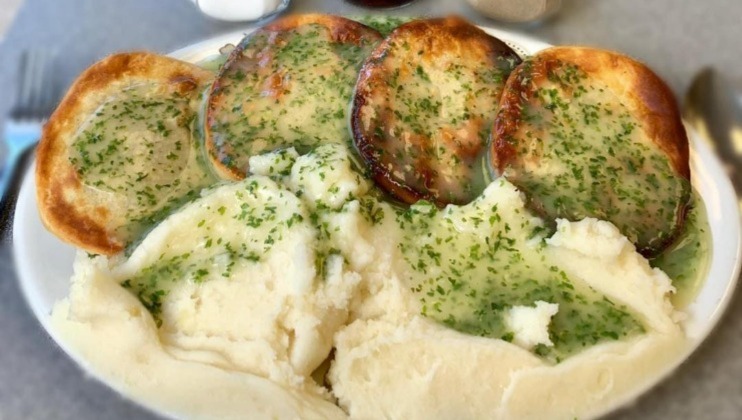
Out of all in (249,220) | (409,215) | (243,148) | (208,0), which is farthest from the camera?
(208,0)

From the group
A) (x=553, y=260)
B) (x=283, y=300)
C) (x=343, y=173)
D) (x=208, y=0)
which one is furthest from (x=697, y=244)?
(x=208, y=0)

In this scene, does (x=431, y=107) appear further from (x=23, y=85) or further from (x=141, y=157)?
(x=23, y=85)

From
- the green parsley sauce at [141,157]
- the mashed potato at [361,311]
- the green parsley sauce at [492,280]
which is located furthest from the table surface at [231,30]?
the green parsley sauce at [141,157]

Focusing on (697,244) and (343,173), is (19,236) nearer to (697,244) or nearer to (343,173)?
(343,173)

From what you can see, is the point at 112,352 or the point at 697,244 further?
the point at 697,244

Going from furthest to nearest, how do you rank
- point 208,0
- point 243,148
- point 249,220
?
point 208,0
point 243,148
point 249,220

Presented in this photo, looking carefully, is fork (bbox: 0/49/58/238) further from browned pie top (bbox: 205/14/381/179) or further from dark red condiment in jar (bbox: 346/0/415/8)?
dark red condiment in jar (bbox: 346/0/415/8)

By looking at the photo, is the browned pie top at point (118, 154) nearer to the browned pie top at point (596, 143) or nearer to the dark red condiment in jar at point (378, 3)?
the browned pie top at point (596, 143)
